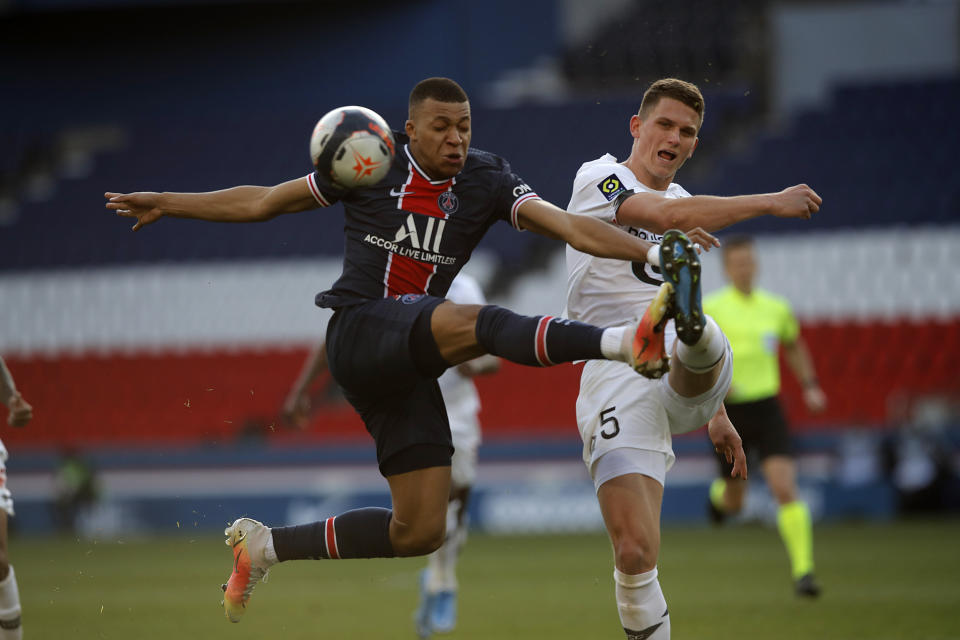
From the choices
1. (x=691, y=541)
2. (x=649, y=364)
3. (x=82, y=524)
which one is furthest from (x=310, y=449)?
(x=649, y=364)

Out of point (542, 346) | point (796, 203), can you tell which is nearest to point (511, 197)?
point (542, 346)

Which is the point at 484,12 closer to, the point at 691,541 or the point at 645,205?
the point at 691,541

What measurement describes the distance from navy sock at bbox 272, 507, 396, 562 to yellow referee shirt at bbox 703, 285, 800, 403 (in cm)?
461

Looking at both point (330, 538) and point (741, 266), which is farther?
point (741, 266)

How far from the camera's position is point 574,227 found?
5207 mm

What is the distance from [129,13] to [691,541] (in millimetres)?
16535

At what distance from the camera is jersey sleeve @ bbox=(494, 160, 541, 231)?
546cm

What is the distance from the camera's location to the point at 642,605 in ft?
17.5

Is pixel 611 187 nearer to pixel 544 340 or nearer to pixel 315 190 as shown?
pixel 544 340

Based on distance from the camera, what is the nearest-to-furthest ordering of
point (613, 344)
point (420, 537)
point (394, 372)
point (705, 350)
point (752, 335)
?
point (613, 344)
point (705, 350)
point (394, 372)
point (420, 537)
point (752, 335)

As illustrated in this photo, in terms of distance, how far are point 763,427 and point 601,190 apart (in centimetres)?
450

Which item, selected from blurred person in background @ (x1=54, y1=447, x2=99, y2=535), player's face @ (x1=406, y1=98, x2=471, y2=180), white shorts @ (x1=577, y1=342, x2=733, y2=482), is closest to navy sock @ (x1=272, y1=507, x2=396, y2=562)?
white shorts @ (x1=577, y1=342, x2=733, y2=482)

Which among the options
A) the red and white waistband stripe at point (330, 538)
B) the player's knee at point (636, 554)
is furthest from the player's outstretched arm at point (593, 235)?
the red and white waistband stripe at point (330, 538)

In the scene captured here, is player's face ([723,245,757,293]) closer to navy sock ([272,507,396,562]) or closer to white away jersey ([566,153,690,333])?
white away jersey ([566,153,690,333])
